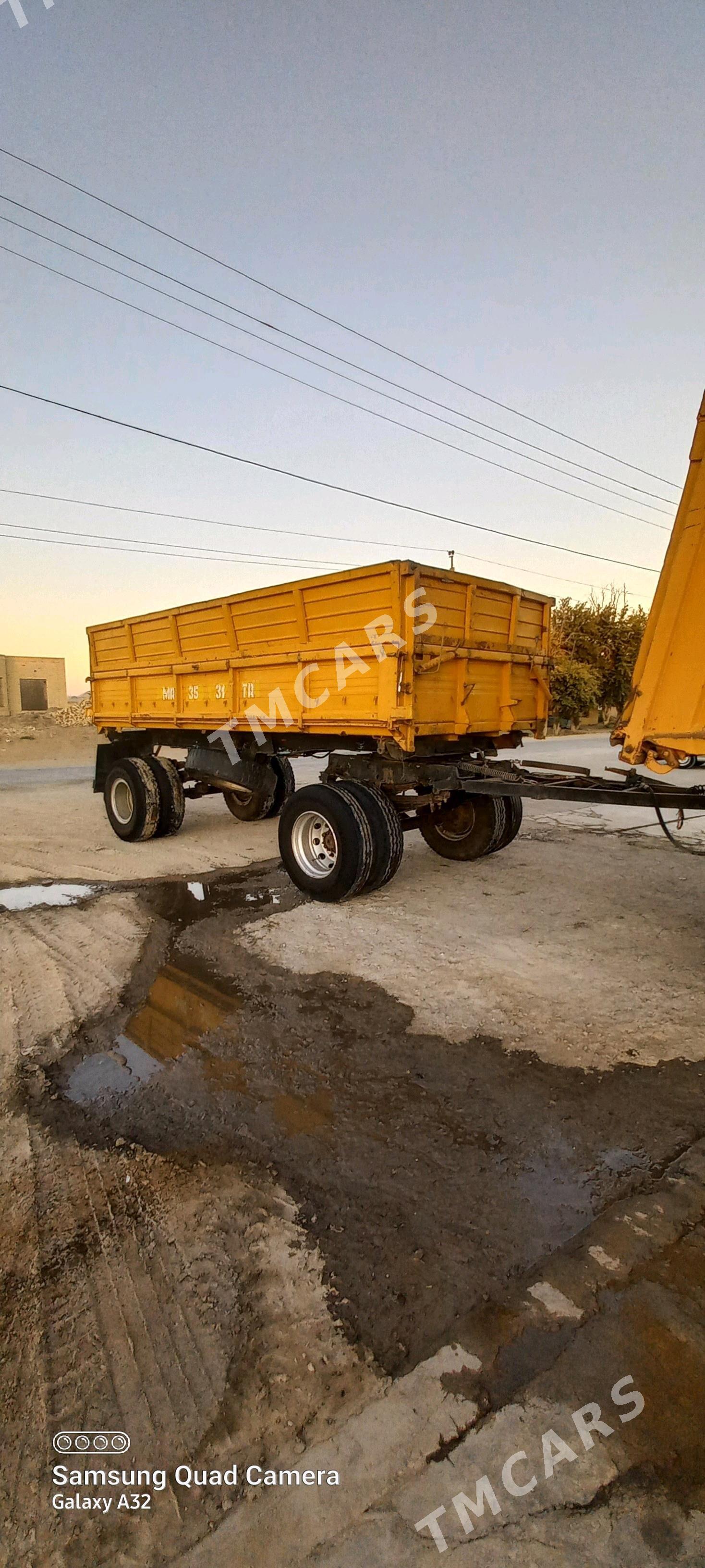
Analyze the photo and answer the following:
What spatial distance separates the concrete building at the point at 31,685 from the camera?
1272 inches

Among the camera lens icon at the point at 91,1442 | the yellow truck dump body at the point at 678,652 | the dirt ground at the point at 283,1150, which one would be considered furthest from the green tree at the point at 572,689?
the camera lens icon at the point at 91,1442

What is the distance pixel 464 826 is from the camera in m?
7.56

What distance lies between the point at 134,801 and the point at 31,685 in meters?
28.2

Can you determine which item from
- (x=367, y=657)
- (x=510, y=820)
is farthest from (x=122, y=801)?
(x=510, y=820)

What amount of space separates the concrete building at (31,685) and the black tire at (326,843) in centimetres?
2903

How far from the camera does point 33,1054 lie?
11.8 feet

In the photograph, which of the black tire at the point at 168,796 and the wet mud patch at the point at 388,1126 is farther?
the black tire at the point at 168,796

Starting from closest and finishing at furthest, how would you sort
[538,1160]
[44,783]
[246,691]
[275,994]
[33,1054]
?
[538,1160] < [33,1054] < [275,994] < [246,691] < [44,783]

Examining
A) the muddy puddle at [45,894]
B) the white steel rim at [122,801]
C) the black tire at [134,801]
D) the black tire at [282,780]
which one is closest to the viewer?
the muddy puddle at [45,894]

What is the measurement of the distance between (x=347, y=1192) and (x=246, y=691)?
524 centimetres

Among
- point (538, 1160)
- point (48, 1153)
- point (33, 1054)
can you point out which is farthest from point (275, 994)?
point (538, 1160)

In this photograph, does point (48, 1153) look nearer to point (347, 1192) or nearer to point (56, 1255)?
point (56, 1255)

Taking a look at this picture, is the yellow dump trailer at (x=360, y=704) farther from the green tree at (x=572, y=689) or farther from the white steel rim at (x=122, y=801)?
the green tree at (x=572, y=689)

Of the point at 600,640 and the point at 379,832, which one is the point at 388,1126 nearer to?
the point at 379,832
